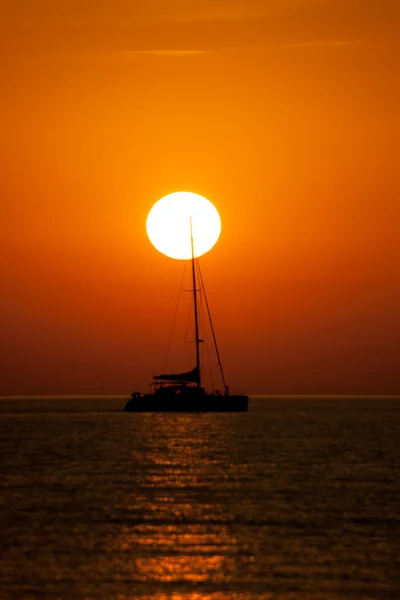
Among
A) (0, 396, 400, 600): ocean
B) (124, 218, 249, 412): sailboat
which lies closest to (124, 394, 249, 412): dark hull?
(124, 218, 249, 412): sailboat

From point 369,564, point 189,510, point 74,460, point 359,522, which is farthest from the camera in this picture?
point 74,460

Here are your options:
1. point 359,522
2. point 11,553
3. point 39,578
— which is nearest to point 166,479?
point 359,522

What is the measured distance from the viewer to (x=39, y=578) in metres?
27.0

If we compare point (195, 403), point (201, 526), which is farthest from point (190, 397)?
point (201, 526)

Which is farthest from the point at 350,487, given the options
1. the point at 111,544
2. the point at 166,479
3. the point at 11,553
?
the point at 11,553

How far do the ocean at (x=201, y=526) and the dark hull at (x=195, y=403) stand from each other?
2639 inches

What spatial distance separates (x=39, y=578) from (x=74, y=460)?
1775 inches

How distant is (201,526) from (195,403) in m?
106

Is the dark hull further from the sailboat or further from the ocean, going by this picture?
the ocean

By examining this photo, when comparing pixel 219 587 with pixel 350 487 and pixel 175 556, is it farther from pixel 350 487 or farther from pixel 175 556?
pixel 350 487

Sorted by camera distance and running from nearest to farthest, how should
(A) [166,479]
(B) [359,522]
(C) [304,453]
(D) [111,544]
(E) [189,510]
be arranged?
(D) [111,544] < (B) [359,522] < (E) [189,510] < (A) [166,479] < (C) [304,453]

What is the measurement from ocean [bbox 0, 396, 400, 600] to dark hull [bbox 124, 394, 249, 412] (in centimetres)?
6703

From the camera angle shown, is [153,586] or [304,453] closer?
[153,586]

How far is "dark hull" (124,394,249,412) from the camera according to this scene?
142875mm
